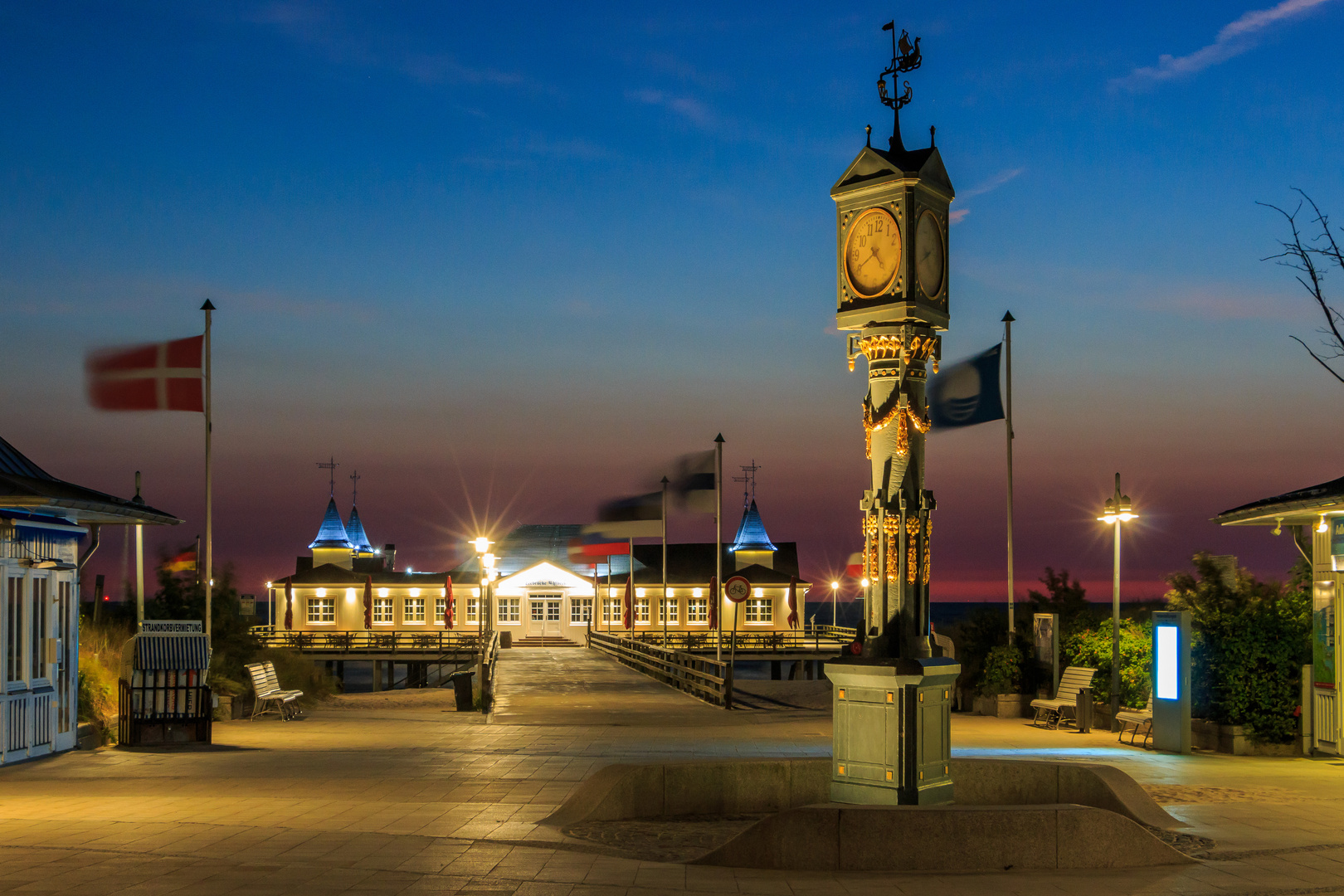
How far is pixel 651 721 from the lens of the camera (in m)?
20.9

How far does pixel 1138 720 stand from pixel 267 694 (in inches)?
542

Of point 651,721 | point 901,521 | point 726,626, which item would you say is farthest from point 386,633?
point 901,521

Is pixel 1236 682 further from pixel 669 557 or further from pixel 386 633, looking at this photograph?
pixel 669 557

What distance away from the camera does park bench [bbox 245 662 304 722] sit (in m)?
21.0

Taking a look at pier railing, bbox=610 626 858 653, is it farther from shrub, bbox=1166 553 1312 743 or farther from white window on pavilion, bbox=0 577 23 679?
white window on pavilion, bbox=0 577 23 679

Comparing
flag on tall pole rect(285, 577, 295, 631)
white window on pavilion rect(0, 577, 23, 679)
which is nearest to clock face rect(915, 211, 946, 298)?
white window on pavilion rect(0, 577, 23, 679)

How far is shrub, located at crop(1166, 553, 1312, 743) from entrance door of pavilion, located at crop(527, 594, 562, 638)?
4986 cm

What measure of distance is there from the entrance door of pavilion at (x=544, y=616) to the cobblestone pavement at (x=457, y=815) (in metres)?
44.8

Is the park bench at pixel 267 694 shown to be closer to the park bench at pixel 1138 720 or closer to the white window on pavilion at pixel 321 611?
the park bench at pixel 1138 720

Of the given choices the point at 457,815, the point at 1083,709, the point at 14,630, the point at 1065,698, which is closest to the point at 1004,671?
the point at 1065,698

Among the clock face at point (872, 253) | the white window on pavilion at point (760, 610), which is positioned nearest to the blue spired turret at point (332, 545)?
the white window on pavilion at point (760, 610)

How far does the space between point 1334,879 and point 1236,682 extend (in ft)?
25.9

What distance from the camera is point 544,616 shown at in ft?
213

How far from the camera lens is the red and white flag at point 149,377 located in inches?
736
